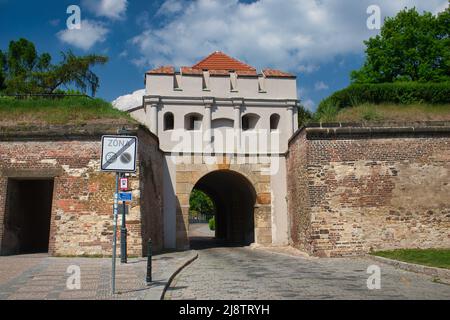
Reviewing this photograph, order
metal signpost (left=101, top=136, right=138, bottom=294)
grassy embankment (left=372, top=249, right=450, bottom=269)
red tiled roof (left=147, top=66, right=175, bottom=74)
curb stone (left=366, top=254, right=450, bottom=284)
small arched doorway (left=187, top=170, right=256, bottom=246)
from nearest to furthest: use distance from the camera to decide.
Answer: metal signpost (left=101, top=136, right=138, bottom=294)
curb stone (left=366, top=254, right=450, bottom=284)
grassy embankment (left=372, top=249, right=450, bottom=269)
red tiled roof (left=147, top=66, right=175, bottom=74)
small arched doorway (left=187, top=170, right=256, bottom=246)

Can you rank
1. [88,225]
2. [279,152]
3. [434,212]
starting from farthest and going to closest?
[279,152] < [434,212] < [88,225]

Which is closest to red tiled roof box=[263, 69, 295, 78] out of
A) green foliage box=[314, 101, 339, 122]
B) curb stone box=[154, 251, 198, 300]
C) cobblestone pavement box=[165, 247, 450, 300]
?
green foliage box=[314, 101, 339, 122]

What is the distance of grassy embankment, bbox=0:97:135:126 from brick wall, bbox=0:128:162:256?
189 centimetres

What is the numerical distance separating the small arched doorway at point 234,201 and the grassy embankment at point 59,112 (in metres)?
6.52

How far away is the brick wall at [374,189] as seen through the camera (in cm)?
1627

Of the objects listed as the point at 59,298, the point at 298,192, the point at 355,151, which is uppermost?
the point at 355,151

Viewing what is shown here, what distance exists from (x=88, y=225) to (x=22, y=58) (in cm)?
3386

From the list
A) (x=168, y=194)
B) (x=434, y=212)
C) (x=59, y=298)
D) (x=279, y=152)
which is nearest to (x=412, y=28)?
(x=279, y=152)

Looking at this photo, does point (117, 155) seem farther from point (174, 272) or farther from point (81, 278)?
point (174, 272)

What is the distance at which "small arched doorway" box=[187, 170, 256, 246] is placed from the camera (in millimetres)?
24011

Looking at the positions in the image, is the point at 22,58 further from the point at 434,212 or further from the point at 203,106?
the point at 434,212

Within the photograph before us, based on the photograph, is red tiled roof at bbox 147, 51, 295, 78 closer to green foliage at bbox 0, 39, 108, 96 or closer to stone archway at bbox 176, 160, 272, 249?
stone archway at bbox 176, 160, 272, 249

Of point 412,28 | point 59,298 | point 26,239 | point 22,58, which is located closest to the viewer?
point 59,298

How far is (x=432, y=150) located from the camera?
17.1 meters
